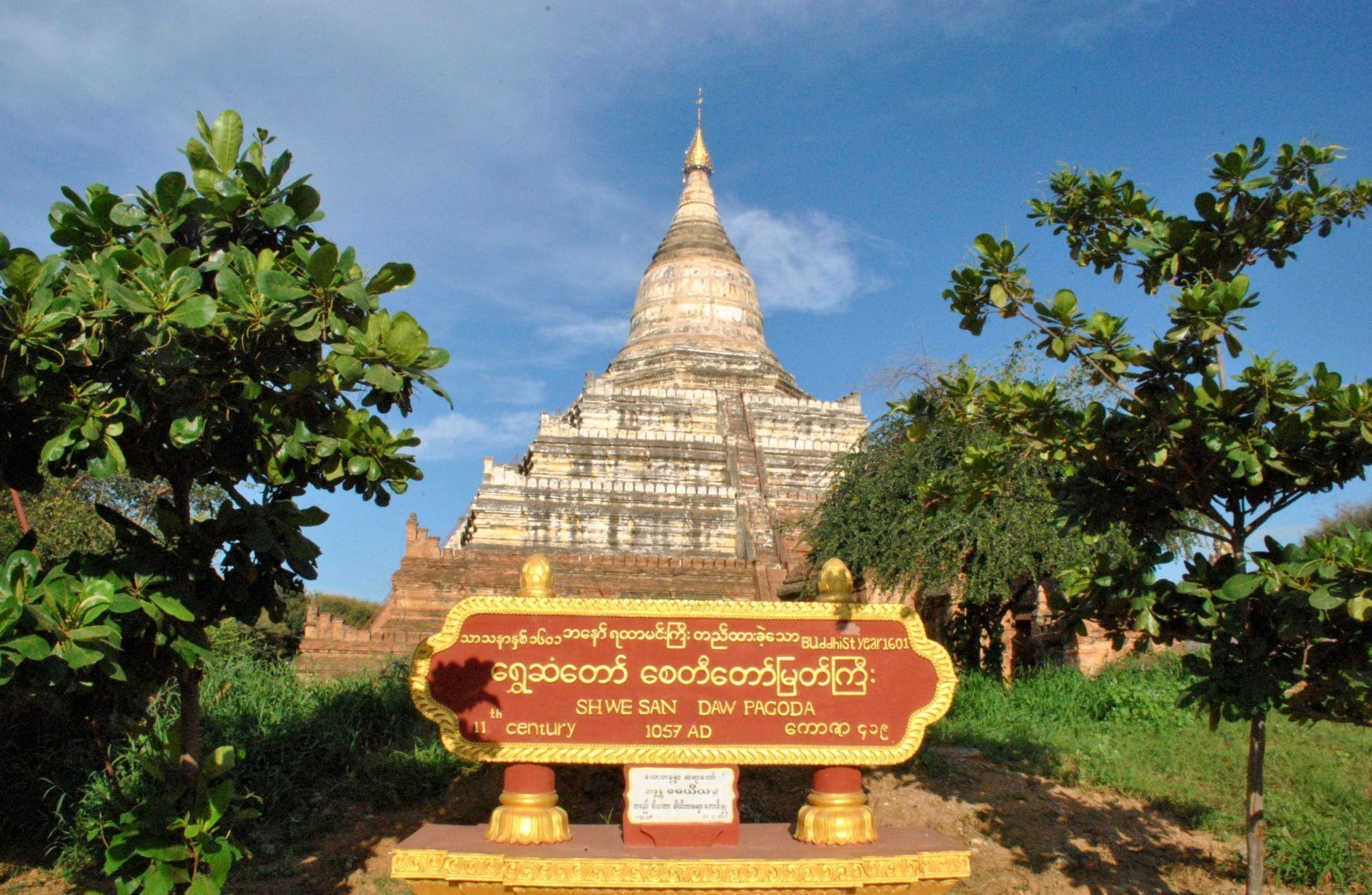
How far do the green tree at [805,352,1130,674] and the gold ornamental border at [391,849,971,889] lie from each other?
479 cm

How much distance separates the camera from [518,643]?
612cm

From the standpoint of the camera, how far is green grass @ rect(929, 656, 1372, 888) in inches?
299

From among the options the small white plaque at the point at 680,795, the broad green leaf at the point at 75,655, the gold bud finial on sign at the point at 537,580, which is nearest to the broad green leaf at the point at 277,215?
the broad green leaf at the point at 75,655

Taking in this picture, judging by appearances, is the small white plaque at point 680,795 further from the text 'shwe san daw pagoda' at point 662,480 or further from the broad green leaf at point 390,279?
the text 'shwe san daw pagoda' at point 662,480

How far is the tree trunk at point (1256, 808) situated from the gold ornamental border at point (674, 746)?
5.48 feet

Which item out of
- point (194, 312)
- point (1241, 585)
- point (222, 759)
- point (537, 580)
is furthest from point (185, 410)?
point (1241, 585)

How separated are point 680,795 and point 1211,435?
11.8ft

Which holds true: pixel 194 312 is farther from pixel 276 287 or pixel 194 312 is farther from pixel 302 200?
pixel 302 200

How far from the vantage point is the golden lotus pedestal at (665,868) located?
5641 mm

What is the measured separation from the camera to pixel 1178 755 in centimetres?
937

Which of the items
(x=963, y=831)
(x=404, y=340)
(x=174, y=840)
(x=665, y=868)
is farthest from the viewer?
(x=963, y=831)

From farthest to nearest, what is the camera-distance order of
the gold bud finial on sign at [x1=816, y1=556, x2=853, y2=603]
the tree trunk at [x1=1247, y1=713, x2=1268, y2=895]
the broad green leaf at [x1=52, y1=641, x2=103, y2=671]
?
the gold bud finial on sign at [x1=816, y1=556, x2=853, y2=603] → the tree trunk at [x1=1247, y1=713, x2=1268, y2=895] → the broad green leaf at [x1=52, y1=641, x2=103, y2=671]

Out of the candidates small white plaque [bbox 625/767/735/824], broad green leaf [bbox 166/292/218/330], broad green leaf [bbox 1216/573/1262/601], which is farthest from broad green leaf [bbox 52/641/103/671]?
broad green leaf [bbox 1216/573/1262/601]

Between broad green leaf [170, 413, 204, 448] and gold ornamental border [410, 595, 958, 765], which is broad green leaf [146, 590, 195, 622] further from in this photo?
gold ornamental border [410, 595, 958, 765]
